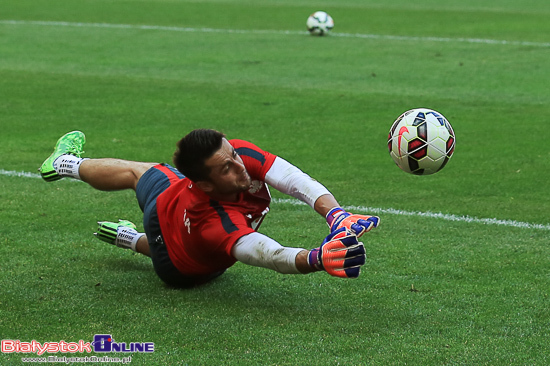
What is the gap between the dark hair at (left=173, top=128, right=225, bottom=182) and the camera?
5.41 meters

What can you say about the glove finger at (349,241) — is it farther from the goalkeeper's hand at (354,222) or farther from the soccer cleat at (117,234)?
the soccer cleat at (117,234)

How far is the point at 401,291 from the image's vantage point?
5.71 meters

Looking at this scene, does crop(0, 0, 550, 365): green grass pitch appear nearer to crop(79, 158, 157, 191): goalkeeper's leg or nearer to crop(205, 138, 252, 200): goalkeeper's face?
crop(79, 158, 157, 191): goalkeeper's leg

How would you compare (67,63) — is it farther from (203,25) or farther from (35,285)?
(35,285)

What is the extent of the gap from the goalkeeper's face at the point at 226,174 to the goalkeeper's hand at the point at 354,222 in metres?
0.65

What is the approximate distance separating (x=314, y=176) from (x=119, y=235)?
10.1 ft

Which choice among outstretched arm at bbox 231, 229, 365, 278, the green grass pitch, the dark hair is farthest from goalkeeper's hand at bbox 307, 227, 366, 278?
the dark hair

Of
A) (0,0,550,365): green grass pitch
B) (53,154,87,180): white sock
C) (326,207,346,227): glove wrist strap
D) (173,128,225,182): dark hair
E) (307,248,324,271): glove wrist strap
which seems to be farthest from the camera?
(53,154,87,180): white sock

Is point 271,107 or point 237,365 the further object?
point 271,107

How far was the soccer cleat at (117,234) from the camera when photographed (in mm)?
6520

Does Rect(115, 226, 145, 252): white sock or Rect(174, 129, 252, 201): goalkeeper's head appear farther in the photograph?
Rect(115, 226, 145, 252): white sock

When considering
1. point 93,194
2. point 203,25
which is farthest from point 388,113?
point 203,25

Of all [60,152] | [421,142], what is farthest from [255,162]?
[60,152]

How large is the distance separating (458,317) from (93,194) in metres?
4.44
